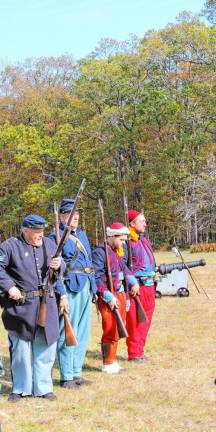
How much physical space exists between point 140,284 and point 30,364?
2.31 meters

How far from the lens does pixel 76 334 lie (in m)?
6.78

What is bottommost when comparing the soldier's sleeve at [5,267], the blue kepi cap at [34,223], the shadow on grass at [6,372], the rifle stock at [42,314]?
the shadow on grass at [6,372]

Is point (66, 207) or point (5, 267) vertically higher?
point (66, 207)

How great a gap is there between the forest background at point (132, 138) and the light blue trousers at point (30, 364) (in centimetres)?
2998

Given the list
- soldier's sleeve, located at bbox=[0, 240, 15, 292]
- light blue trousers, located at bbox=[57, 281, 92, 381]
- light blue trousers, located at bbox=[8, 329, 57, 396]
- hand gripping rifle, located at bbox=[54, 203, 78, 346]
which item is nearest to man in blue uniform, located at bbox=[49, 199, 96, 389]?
light blue trousers, located at bbox=[57, 281, 92, 381]

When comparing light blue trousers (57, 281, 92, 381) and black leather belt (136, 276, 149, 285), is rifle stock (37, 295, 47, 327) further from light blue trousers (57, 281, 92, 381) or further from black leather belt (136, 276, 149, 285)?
black leather belt (136, 276, 149, 285)

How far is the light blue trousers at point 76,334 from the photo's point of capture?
6.60 m

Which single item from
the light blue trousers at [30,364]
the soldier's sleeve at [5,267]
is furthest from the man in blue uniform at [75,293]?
the soldier's sleeve at [5,267]

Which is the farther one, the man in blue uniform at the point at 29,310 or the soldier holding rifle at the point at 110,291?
the soldier holding rifle at the point at 110,291

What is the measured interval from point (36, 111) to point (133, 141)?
8.03m

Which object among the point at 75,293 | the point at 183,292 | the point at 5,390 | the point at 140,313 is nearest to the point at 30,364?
the point at 5,390

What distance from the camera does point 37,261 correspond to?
237 inches

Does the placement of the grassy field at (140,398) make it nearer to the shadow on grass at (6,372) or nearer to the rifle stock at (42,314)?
the shadow on grass at (6,372)

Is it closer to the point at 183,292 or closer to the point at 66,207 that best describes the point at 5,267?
the point at 66,207
